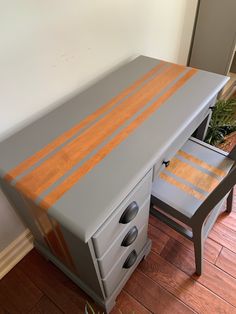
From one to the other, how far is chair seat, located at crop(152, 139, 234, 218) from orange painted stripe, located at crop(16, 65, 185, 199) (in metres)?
0.34

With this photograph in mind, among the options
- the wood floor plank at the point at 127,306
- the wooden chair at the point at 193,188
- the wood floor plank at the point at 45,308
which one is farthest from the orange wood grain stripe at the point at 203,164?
the wood floor plank at the point at 45,308

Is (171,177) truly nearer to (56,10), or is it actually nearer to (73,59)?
(73,59)

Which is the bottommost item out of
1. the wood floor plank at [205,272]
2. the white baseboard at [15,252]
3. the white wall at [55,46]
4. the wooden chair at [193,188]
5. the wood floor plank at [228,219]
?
the wood floor plank at [205,272]

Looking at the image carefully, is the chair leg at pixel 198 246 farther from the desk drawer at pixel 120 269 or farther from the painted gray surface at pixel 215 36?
the painted gray surface at pixel 215 36

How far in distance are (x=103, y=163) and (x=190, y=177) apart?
51cm

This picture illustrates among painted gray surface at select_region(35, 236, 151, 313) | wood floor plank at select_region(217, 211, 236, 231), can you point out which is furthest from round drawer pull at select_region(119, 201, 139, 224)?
wood floor plank at select_region(217, 211, 236, 231)

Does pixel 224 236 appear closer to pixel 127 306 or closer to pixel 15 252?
pixel 127 306

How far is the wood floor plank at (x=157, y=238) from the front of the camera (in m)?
1.28

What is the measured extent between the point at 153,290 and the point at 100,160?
2.60 feet

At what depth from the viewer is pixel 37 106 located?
945 millimetres

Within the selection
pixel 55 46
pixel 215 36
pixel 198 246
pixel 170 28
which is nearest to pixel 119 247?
pixel 198 246

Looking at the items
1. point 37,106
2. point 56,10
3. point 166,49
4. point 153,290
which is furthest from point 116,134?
point 166,49

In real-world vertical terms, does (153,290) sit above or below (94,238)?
below

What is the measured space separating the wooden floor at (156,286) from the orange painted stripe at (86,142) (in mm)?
733
